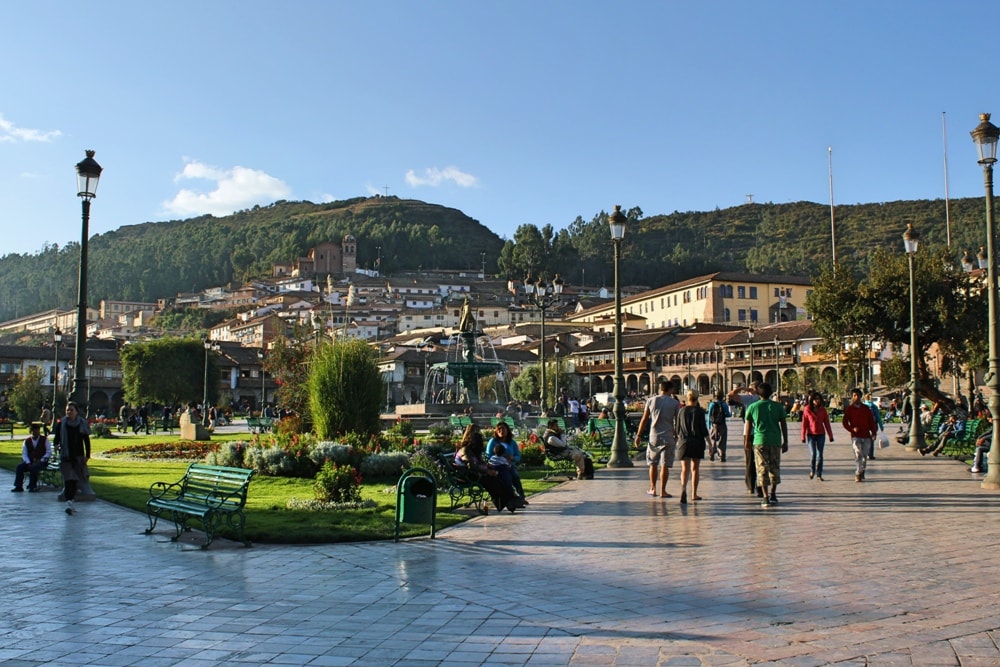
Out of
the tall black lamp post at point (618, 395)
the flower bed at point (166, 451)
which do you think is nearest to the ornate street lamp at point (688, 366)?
the flower bed at point (166, 451)

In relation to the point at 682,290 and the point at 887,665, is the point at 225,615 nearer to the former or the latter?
the point at 887,665

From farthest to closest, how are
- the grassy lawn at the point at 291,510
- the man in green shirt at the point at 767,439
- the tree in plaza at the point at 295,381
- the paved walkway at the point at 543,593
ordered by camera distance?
the tree in plaza at the point at 295,381
the man in green shirt at the point at 767,439
the grassy lawn at the point at 291,510
the paved walkway at the point at 543,593

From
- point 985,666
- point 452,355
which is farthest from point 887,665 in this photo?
point 452,355

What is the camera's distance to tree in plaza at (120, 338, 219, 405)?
67562 millimetres

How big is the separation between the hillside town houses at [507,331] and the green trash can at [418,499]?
447 inches

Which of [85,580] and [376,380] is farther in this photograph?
[376,380]

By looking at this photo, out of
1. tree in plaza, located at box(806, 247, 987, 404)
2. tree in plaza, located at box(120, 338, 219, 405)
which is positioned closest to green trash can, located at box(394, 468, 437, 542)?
tree in plaza, located at box(806, 247, 987, 404)

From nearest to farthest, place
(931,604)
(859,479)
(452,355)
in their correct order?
(931,604)
(859,479)
(452,355)

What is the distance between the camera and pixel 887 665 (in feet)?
15.3

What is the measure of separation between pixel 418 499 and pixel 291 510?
309 cm

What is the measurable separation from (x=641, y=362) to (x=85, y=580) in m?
79.3

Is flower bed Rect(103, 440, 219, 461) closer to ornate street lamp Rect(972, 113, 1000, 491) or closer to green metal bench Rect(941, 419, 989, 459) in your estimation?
ornate street lamp Rect(972, 113, 1000, 491)

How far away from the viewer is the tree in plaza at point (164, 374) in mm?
67562

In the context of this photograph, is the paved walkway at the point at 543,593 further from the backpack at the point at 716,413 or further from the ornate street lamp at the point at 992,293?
the backpack at the point at 716,413
